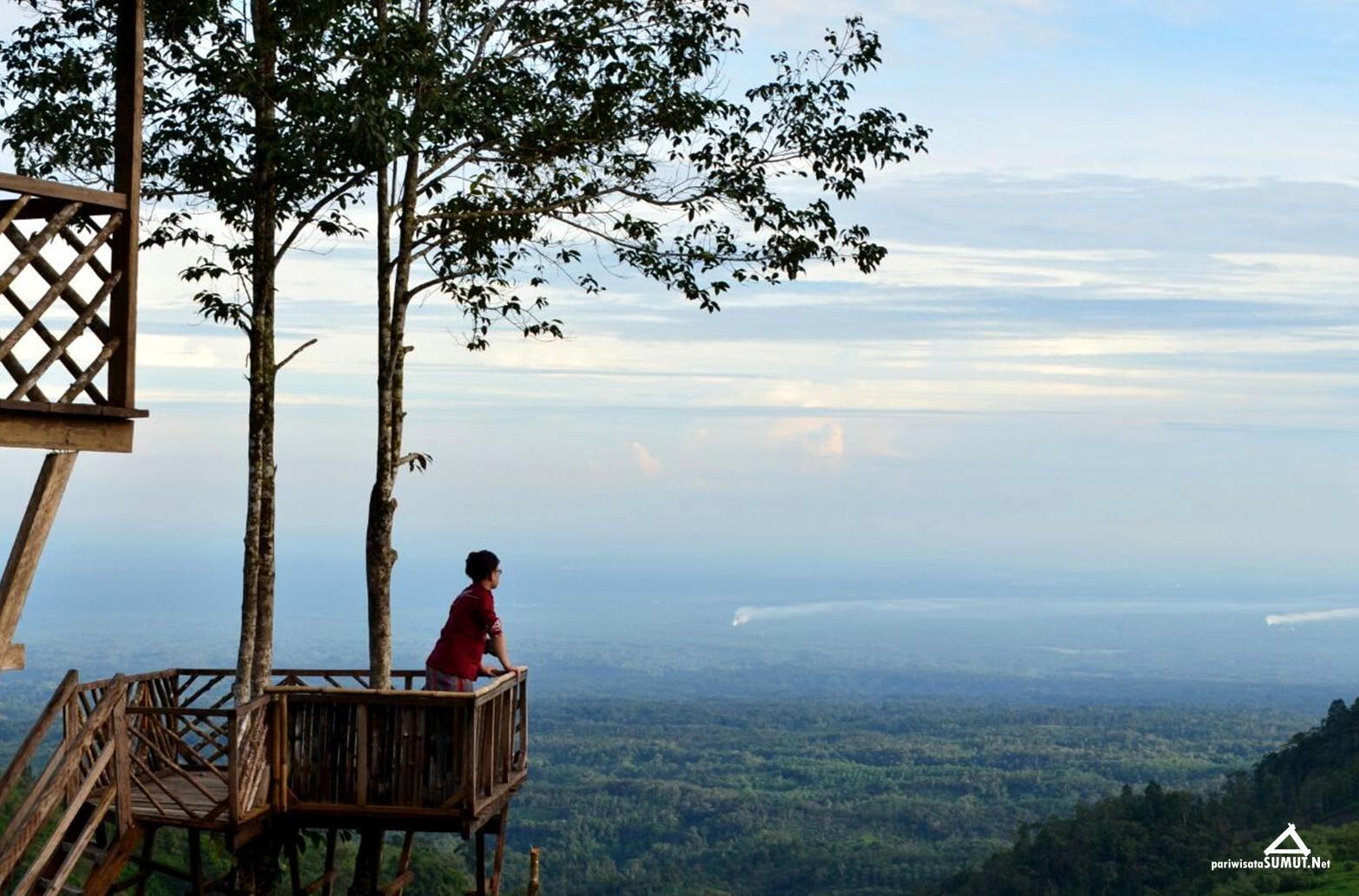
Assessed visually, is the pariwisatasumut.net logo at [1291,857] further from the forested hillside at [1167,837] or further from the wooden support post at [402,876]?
the wooden support post at [402,876]

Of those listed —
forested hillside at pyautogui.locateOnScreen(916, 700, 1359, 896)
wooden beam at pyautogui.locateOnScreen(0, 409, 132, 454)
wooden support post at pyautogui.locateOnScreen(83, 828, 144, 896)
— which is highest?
wooden beam at pyautogui.locateOnScreen(0, 409, 132, 454)

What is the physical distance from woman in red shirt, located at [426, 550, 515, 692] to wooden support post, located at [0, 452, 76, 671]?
369cm

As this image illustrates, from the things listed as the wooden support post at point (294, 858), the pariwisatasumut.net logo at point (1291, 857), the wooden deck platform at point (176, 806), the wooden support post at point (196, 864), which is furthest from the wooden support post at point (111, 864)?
the pariwisatasumut.net logo at point (1291, 857)

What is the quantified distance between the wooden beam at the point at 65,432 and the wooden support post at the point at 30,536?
0.09 meters

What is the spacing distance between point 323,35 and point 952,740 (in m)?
125

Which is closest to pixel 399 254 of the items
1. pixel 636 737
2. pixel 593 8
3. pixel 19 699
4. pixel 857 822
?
pixel 593 8

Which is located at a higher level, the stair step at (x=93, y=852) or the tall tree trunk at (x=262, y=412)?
the tall tree trunk at (x=262, y=412)

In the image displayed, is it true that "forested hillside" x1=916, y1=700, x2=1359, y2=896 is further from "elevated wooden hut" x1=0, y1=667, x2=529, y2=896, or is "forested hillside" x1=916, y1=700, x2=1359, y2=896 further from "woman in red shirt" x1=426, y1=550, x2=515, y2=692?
"elevated wooden hut" x1=0, y1=667, x2=529, y2=896

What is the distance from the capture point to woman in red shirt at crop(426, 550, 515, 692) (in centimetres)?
1269

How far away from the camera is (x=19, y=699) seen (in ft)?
485

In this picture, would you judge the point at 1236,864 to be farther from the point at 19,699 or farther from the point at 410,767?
the point at 19,699

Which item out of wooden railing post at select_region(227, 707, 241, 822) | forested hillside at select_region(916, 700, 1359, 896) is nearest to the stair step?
wooden railing post at select_region(227, 707, 241, 822)

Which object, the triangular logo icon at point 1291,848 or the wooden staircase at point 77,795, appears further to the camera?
the triangular logo icon at point 1291,848

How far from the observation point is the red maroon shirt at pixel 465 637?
1274 cm
